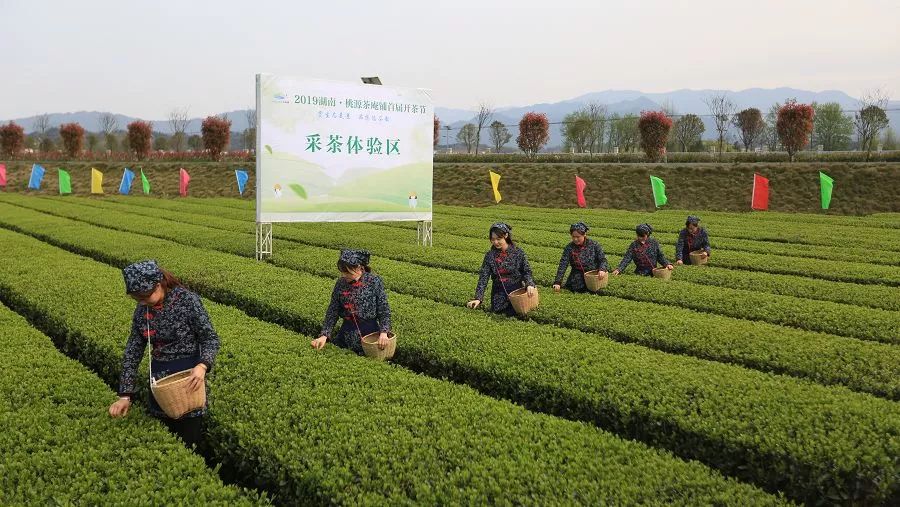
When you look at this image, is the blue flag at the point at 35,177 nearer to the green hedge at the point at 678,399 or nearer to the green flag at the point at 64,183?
the green flag at the point at 64,183

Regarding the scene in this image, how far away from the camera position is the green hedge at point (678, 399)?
473cm

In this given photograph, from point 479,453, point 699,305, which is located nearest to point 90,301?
point 479,453

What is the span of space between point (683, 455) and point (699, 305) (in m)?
5.14

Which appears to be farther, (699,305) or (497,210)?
(497,210)

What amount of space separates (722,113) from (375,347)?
49.9 meters

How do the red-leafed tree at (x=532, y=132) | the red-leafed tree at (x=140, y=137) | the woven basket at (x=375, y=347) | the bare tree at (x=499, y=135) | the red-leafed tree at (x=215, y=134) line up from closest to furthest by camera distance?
1. the woven basket at (x=375, y=347)
2. the red-leafed tree at (x=532, y=132)
3. the red-leafed tree at (x=215, y=134)
4. the red-leafed tree at (x=140, y=137)
5. the bare tree at (x=499, y=135)

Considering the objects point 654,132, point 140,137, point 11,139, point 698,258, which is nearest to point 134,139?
point 140,137

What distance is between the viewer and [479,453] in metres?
4.65

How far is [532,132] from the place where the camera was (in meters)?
46.2

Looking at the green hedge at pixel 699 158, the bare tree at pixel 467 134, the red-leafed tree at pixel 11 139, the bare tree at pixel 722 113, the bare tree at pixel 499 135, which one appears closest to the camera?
the green hedge at pixel 699 158

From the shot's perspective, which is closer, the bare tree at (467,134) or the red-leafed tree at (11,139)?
the red-leafed tree at (11,139)

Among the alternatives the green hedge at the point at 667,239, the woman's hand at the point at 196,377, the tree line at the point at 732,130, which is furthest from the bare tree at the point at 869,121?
the woman's hand at the point at 196,377

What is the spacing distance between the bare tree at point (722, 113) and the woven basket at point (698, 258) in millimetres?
34573

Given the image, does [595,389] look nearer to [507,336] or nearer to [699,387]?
[699,387]
